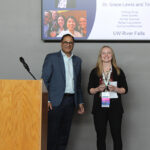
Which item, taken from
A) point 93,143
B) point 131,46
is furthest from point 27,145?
point 131,46

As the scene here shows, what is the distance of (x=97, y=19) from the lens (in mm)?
3391

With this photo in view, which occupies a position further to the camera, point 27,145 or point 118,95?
point 118,95

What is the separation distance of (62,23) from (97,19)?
46cm

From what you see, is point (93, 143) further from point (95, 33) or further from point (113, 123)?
point (95, 33)

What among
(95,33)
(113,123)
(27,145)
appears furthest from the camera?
(95,33)

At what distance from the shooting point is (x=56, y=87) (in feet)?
9.42

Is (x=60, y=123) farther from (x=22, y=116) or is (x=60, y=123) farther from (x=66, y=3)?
(x=66, y=3)

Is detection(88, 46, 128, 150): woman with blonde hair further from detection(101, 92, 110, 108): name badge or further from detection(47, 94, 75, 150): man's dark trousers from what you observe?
detection(47, 94, 75, 150): man's dark trousers

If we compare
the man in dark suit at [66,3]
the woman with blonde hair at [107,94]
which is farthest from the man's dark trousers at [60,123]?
the man in dark suit at [66,3]

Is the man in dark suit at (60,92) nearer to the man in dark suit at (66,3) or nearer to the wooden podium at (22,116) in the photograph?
the man in dark suit at (66,3)

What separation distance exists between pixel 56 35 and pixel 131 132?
160 cm

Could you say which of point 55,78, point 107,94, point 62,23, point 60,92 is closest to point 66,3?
point 62,23

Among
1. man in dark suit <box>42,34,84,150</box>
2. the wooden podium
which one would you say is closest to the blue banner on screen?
man in dark suit <box>42,34,84,150</box>

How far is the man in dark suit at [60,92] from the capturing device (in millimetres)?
2854
